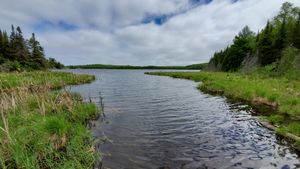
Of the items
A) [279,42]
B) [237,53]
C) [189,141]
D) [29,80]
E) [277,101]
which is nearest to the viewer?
[189,141]

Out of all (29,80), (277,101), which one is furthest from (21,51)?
(277,101)

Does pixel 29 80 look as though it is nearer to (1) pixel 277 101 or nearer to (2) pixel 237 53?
(1) pixel 277 101

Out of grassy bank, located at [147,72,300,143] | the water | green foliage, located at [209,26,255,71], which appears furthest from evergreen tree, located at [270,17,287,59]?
the water

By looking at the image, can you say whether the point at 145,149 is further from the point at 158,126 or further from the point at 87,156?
the point at 158,126

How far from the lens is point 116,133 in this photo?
11.5 meters

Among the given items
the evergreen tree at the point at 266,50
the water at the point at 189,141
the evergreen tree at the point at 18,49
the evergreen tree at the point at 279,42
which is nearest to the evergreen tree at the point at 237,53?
the evergreen tree at the point at 266,50

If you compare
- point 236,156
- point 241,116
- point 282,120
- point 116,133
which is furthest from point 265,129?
point 116,133

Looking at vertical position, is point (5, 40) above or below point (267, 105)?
above

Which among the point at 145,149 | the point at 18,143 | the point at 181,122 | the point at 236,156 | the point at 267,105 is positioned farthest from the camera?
the point at 267,105

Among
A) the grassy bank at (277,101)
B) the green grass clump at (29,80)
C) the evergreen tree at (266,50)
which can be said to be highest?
the evergreen tree at (266,50)

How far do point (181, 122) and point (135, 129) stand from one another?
10.00ft

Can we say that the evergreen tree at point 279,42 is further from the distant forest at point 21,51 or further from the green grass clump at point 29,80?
A: the distant forest at point 21,51

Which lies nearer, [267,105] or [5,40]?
[267,105]

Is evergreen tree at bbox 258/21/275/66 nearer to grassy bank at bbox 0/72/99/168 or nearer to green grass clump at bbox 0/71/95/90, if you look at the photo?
green grass clump at bbox 0/71/95/90
